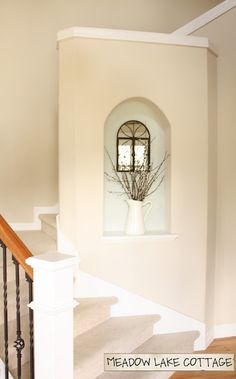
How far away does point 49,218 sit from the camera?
4.28m

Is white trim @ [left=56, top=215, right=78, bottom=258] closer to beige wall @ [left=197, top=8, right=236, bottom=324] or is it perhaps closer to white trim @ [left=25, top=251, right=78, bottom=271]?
beige wall @ [left=197, top=8, right=236, bottom=324]

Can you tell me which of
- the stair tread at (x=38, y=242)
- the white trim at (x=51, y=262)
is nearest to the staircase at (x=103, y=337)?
the stair tread at (x=38, y=242)

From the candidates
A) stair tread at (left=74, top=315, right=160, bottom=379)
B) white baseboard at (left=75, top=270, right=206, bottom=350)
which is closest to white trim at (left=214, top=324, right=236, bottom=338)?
white baseboard at (left=75, top=270, right=206, bottom=350)

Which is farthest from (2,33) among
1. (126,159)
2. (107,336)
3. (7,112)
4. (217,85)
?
(107,336)

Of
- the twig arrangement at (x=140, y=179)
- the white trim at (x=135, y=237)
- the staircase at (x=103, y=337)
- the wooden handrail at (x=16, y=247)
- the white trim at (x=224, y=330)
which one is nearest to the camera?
the wooden handrail at (x=16, y=247)

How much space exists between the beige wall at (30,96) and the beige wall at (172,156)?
117 centimetres

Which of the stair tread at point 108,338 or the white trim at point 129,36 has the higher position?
the white trim at point 129,36

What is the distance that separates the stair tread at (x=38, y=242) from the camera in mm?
3630

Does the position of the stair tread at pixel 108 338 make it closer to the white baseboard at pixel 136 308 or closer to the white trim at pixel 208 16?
the white baseboard at pixel 136 308

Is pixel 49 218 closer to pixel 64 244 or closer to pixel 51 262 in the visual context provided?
pixel 64 244

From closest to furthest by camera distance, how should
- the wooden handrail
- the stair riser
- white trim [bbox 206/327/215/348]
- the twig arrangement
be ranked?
the wooden handrail
the stair riser
the twig arrangement
white trim [bbox 206/327/215/348]

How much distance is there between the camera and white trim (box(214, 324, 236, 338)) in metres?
3.97

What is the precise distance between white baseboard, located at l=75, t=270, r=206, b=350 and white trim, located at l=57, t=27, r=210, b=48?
1984mm

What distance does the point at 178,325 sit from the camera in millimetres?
3738
